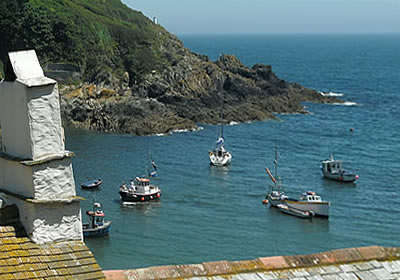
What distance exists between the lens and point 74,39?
7644 cm

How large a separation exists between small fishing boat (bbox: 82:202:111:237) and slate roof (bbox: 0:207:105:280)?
27.7m

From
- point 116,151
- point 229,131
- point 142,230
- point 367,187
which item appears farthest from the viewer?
point 229,131

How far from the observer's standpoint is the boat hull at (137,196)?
3988 centimetres

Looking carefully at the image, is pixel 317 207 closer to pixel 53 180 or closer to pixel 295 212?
pixel 295 212

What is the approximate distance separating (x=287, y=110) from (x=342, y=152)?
19.0 m

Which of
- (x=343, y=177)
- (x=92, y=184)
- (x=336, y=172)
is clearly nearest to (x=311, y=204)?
(x=343, y=177)

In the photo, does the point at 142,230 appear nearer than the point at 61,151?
No

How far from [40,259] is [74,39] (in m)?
73.3

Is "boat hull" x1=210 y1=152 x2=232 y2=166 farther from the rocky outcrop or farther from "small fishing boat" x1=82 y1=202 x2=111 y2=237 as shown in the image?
"small fishing boat" x1=82 y1=202 x2=111 y2=237

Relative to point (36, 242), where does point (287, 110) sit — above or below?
below

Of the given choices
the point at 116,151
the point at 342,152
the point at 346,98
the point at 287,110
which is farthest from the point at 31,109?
the point at 346,98

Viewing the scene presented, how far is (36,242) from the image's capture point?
5.37 metres

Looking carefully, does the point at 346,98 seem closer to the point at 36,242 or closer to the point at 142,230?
the point at 142,230

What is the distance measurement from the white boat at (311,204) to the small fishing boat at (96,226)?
10901 millimetres
